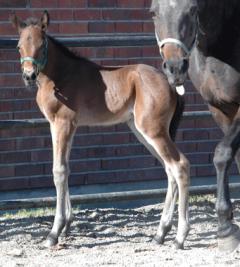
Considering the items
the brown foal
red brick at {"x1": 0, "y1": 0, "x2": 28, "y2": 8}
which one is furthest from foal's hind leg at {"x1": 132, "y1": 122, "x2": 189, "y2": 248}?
red brick at {"x1": 0, "y1": 0, "x2": 28, "y2": 8}

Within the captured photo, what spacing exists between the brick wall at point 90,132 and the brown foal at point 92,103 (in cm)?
169

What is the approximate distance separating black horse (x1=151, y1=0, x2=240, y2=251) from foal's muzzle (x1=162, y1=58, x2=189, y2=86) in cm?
1

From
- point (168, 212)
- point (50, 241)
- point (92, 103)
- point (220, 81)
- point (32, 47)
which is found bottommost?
point (50, 241)

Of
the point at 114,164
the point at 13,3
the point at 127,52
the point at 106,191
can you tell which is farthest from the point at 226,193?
the point at 13,3

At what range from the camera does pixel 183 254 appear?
633 centimetres

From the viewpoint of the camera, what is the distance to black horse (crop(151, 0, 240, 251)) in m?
5.83

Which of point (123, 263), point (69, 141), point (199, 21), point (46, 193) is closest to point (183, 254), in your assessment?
point (123, 263)

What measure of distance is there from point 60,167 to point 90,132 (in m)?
2.19

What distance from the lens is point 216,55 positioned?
254 inches

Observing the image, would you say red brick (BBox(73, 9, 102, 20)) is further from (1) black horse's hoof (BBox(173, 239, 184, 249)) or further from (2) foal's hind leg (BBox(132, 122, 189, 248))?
(1) black horse's hoof (BBox(173, 239, 184, 249))

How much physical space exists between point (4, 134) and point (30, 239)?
1.85 m

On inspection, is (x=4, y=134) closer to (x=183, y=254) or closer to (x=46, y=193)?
(x=46, y=193)

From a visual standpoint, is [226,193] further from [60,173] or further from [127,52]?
[127,52]

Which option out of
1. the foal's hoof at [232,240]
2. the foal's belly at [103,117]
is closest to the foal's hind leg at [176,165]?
the foal's belly at [103,117]
